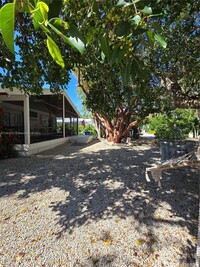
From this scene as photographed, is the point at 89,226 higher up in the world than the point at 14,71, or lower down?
lower down

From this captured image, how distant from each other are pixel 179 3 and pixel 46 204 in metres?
4.47

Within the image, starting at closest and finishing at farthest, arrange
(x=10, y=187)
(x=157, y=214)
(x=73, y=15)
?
(x=73, y=15) < (x=157, y=214) < (x=10, y=187)

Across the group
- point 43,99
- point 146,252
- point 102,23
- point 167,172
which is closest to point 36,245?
point 146,252

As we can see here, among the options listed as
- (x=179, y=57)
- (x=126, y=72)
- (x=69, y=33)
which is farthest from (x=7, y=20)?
(x=179, y=57)

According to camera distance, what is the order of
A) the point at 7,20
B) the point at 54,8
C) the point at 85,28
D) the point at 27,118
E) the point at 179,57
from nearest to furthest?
the point at 7,20
the point at 54,8
the point at 85,28
the point at 179,57
the point at 27,118

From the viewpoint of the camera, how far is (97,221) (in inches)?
98.7

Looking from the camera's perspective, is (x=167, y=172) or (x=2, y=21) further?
(x=167, y=172)

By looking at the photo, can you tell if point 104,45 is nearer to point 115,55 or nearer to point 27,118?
point 115,55

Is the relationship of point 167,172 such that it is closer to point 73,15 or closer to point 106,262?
point 106,262

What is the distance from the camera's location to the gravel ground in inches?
74.3

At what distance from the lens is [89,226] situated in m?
2.40

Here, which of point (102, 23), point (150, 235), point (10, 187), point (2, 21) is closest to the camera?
point (2, 21)

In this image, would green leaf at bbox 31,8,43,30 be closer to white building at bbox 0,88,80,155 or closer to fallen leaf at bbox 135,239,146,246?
fallen leaf at bbox 135,239,146,246

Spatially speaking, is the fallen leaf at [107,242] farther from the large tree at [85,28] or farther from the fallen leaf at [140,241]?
the large tree at [85,28]
